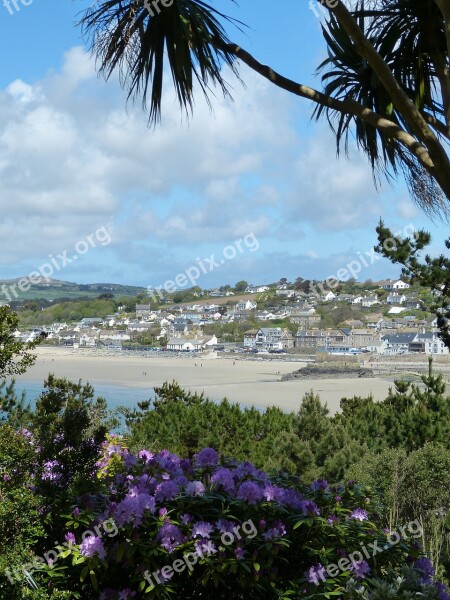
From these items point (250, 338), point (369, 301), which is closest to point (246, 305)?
point (369, 301)

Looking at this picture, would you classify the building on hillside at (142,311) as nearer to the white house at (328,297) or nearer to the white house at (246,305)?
the white house at (246,305)

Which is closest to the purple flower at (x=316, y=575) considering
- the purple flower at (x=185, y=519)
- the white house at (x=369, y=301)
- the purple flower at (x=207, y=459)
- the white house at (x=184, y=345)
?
the purple flower at (x=185, y=519)

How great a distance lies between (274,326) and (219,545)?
7695 centimetres

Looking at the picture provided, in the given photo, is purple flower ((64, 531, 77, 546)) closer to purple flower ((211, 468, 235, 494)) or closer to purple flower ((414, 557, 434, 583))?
purple flower ((211, 468, 235, 494))

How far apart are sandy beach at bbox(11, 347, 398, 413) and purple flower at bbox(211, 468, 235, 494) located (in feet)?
66.2

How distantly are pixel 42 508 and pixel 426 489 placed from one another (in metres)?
3.65

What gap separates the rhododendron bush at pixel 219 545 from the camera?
2926 millimetres

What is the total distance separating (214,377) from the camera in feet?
134

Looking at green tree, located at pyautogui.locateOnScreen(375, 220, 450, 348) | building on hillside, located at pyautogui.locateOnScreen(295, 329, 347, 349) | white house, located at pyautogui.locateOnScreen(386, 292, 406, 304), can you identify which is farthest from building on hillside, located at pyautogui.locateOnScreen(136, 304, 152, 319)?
green tree, located at pyautogui.locateOnScreen(375, 220, 450, 348)

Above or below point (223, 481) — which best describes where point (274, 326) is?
above

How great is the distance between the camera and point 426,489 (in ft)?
19.4

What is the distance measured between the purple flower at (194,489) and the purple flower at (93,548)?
0.42 meters

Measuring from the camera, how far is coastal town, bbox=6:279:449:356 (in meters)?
67.2

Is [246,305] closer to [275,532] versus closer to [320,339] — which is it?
[320,339]
